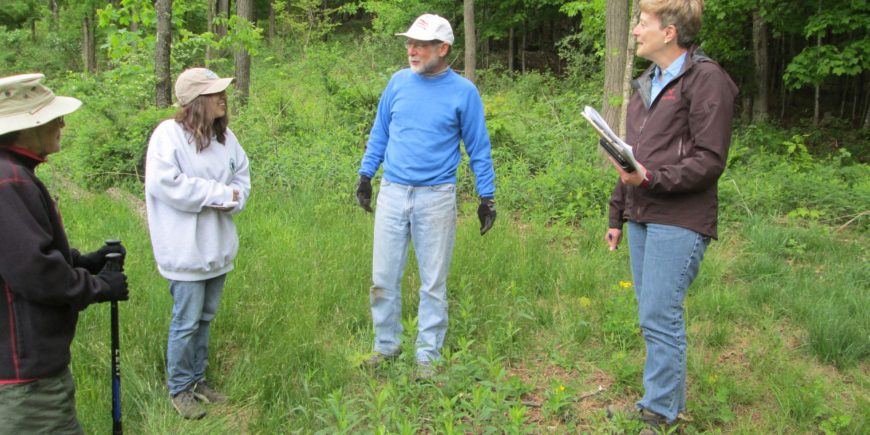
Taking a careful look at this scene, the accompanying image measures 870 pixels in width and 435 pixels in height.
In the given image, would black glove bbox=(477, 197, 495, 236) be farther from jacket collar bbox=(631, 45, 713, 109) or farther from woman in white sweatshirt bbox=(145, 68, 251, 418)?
woman in white sweatshirt bbox=(145, 68, 251, 418)

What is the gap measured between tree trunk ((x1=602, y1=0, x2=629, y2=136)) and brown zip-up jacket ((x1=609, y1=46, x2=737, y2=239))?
21.1 ft

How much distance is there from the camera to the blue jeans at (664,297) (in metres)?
3.05

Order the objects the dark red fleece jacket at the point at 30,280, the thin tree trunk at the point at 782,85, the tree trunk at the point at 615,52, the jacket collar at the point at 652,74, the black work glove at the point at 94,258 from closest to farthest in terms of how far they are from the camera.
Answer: the dark red fleece jacket at the point at 30,280
the black work glove at the point at 94,258
the jacket collar at the point at 652,74
the tree trunk at the point at 615,52
the thin tree trunk at the point at 782,85

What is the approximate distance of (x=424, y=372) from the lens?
3.73 meters

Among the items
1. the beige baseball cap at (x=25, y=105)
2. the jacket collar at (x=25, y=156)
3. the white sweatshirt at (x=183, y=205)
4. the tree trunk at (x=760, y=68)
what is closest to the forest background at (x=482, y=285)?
the white sweatshirt at (x=183, y=205)

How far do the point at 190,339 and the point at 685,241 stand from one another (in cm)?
269

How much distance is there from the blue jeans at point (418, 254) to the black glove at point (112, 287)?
1.68 m

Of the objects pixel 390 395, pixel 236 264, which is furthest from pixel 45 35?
pixel 390 395

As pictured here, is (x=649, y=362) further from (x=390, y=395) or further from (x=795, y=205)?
(x=795, y=205)

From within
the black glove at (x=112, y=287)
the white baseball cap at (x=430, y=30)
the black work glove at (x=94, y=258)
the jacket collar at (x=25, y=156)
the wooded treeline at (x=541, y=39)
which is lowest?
the black glove at (x=112, y=287)

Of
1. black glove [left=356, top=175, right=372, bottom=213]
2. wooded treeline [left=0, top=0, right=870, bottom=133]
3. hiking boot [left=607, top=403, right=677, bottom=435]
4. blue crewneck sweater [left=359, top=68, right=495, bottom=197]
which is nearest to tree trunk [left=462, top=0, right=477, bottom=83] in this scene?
wooded treeline [left=0, top=0, right=870, bottom=133]

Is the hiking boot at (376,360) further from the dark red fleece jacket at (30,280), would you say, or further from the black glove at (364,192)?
the dark red fleece jacket at (30,280)

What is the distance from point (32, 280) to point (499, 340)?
286cm

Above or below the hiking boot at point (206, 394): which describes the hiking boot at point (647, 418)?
above
